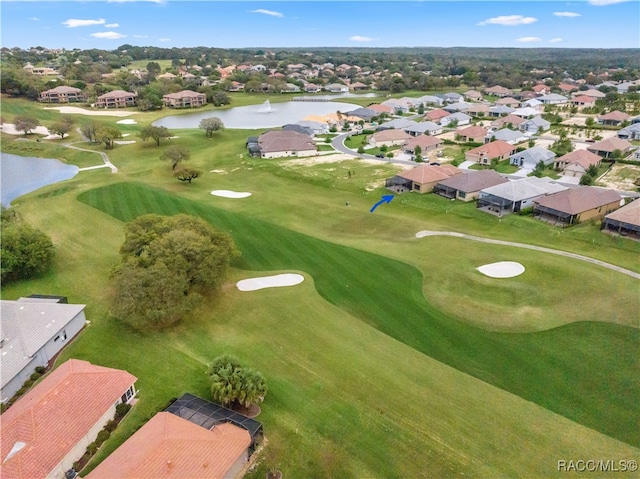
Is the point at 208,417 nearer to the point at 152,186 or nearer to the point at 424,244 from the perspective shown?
the point at 424,244

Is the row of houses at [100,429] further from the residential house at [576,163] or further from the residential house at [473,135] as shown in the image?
the residential house at [473,135]

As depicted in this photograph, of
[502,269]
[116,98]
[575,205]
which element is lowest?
[502,269]

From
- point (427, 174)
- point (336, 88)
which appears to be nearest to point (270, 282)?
point (427, 174)

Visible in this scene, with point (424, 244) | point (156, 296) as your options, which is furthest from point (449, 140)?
point (156, 296)

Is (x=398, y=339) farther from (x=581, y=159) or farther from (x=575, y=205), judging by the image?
(x=581, y=159)

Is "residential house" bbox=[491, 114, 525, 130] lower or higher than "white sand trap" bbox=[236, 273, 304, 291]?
higher

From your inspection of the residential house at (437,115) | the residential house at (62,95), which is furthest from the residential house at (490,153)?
the residential house at (62,95)

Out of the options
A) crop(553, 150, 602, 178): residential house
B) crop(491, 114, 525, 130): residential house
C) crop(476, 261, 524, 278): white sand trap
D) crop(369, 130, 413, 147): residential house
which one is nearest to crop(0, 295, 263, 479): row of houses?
crop(476, 261, 524, 278): white sand trap

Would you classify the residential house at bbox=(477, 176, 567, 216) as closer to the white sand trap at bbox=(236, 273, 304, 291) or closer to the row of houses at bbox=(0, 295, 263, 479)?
the white sand trap at bbox=(236, 273, 304, 291)
